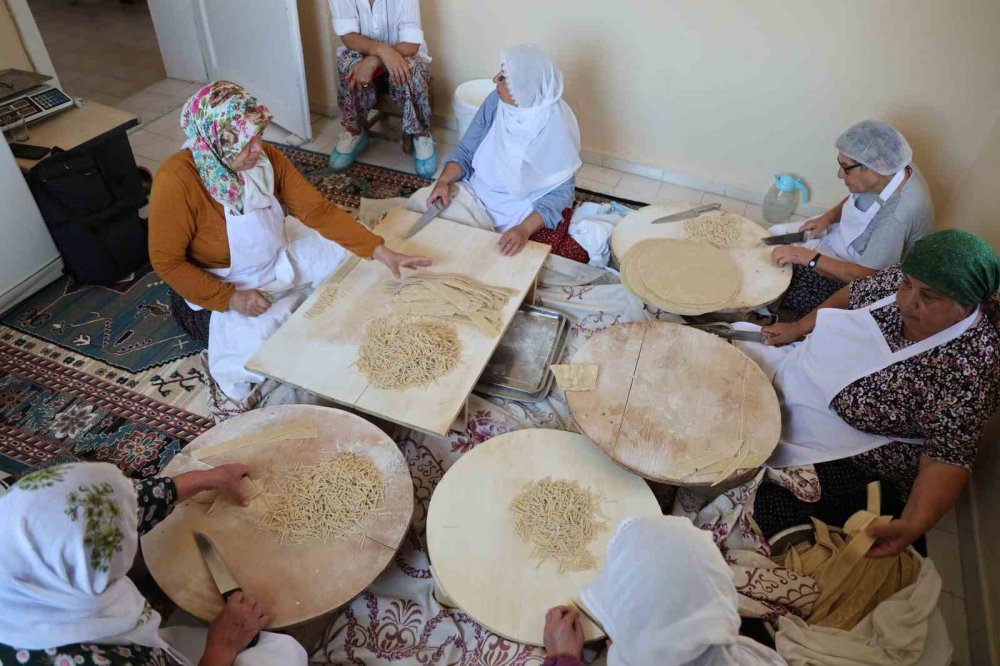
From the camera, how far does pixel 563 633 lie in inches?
60.9

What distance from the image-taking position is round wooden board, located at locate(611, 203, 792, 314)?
8.58 feet

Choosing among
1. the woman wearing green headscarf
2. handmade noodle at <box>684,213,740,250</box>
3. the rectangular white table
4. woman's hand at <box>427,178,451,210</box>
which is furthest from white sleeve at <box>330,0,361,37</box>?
the woman wearing green headscarf

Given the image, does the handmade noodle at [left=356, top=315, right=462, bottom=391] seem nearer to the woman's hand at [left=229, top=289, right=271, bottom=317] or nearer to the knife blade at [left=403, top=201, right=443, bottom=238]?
the woman's hand at [left=229, top=289, right=271, bottom=317]

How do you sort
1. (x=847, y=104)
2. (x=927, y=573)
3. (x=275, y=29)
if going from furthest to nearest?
(x=275, y=29)
(x=847, y=104)
(x=927, y=573)

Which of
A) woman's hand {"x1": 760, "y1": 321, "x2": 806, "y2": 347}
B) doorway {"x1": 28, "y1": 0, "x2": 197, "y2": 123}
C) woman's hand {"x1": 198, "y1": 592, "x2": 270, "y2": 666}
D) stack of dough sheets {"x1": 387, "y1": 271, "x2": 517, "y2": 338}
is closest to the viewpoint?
woman's hand {"x1": 198, "y1": 592, "x2": 270, "y2": 666}

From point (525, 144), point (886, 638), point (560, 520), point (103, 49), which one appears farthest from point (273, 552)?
point (103, 49)

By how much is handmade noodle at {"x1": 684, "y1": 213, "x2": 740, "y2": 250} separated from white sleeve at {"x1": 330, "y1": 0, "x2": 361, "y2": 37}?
238 cm

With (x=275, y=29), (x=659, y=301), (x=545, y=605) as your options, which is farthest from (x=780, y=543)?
(x=275, y=29)

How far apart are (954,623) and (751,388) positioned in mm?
1036

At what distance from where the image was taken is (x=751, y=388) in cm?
210

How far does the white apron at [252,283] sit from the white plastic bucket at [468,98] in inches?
66.1

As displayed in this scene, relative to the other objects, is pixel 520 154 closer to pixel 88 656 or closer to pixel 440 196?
pixel 440 196

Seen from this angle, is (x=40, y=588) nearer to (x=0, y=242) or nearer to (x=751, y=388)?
(x=751, y=388)

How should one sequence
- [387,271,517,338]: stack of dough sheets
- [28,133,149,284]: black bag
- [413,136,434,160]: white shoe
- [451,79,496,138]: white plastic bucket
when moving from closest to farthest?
[387,271,517,338]: stack of dough sheets < [28,133,149,284]: black bag < [451,79,496,138]: white plastic bucket < [413,136,434,160]: white shoe
